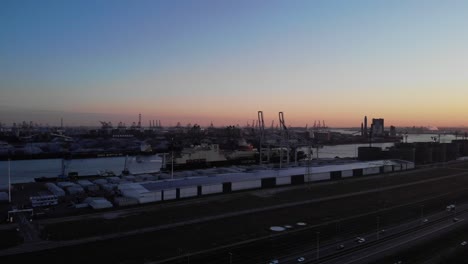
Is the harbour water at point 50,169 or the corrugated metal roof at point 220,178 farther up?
the corrugated metal roof at point 220,178

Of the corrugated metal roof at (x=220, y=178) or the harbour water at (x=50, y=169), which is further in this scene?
the harbour water at (x=50, y=169)

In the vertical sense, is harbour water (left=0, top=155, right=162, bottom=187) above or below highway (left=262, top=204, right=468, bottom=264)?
below

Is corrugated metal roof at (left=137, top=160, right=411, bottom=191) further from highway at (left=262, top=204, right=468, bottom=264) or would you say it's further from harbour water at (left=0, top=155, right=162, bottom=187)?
harbour water at (left=0, top=155, right=162, bottom=187)

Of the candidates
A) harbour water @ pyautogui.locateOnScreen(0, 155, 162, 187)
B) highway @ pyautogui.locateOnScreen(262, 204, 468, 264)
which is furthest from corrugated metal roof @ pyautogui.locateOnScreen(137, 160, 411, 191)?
harbour water @ pyautogui.locateOnScreen(0, 155, 162, 187)

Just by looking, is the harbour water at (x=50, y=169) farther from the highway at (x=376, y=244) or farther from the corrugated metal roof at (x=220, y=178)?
the highway at (x=376, y=244)

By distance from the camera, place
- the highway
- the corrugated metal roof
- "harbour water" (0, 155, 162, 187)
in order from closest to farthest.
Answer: the highway → the corrugated metal roof → "harbour water" (0, 155, 162, 187)

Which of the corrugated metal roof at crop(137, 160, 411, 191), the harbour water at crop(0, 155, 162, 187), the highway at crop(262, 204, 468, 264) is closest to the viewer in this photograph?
the highway at crop(262, 204, 468, 264)

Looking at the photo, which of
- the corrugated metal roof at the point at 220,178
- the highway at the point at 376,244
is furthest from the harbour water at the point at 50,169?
the highway at the point at 376,244

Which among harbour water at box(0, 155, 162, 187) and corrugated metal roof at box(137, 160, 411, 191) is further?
harbour water at box(0, 155, 162, 187)

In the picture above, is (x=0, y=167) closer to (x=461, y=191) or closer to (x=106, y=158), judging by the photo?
(x=106, y=158)

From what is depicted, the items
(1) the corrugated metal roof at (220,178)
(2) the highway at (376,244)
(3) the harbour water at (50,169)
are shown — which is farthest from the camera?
(3) the harbour water at (50,169)

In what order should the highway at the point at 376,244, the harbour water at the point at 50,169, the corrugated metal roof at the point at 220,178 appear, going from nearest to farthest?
the highway at the point at 376,244 < the corrugated metal roof at the point at 220,178 < the harbour water at the point at 50,169

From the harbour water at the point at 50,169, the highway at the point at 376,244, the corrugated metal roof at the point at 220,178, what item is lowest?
the harbour water at the point at 50,169
